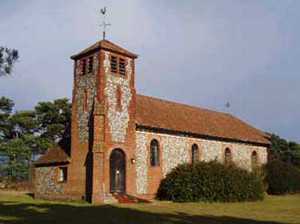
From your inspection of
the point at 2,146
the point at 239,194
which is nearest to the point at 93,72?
the point at 239,194

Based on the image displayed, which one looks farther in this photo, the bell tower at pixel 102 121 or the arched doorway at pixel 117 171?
the arched doorway at pixel 117 171

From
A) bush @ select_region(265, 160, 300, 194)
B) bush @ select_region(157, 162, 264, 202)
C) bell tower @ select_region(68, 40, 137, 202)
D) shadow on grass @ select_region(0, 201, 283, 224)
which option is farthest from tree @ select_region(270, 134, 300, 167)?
shadow on grass @ select_region(0, 201, 283, 224)

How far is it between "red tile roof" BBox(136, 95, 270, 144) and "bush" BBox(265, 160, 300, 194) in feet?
11.6

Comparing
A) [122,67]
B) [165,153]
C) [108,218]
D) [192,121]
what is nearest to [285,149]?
[192,121]

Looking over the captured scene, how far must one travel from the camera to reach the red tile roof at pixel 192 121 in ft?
114

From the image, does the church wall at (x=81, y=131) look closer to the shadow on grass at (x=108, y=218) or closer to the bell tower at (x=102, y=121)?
the bell tower at (x=102, y=121)

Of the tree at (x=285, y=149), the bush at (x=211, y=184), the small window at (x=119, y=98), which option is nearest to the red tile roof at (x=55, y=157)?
the small window at (x=119, y=98)

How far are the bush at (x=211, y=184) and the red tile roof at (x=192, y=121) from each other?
13.8ft

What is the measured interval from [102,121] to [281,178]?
18983 millimetres

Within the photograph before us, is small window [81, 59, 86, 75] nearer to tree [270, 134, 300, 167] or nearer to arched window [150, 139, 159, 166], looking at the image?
arched window [150, 139, 159, 166]

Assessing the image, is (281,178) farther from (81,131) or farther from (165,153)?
(81,131)

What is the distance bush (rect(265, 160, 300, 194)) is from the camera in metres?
40.6

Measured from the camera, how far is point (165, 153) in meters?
34.6

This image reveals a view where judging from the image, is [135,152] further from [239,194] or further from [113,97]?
[239,194]
